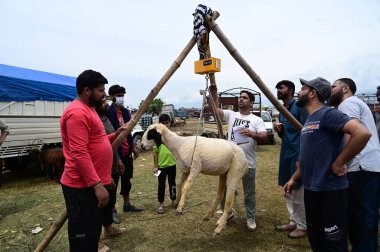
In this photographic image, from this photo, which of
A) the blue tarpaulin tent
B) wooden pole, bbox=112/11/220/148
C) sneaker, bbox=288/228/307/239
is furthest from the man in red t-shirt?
the blue tarpaulin tent

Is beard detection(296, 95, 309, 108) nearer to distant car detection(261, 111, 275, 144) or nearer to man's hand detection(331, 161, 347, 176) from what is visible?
man's hand detection(331, 161, 347, 176)

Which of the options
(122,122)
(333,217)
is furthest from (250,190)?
(122,122)

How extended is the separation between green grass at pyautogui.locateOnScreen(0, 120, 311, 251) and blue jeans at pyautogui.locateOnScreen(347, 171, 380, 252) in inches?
39.1

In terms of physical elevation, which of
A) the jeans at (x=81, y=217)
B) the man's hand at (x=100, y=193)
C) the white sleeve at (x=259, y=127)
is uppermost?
the white sleeve at (x=259, y=127)

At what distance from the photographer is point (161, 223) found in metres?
4.88

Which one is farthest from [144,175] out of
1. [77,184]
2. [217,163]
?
[77,184]

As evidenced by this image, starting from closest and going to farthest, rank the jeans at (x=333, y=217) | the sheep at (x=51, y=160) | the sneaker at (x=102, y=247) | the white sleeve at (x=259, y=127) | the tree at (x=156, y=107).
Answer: the jeans at (x=333, y=217) < the sneaker at (x=102, y=247) < the white sleeve at (x=259, y=127) < the sheep at (x=51, y=160) < the tree at (x=156, y=107)

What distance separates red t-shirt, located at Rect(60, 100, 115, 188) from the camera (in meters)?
2.41

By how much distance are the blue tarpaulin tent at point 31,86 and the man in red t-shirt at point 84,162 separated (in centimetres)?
658

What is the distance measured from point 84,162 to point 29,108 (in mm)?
7142

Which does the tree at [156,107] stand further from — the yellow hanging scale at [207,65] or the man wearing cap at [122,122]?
the yellow hanging scale at [207,65]

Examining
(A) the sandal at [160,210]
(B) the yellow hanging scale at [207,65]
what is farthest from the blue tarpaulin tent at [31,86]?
(B) the yellow hanging scale at [207,65]

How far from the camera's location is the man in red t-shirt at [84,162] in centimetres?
243

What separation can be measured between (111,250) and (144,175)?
4.65 metres
